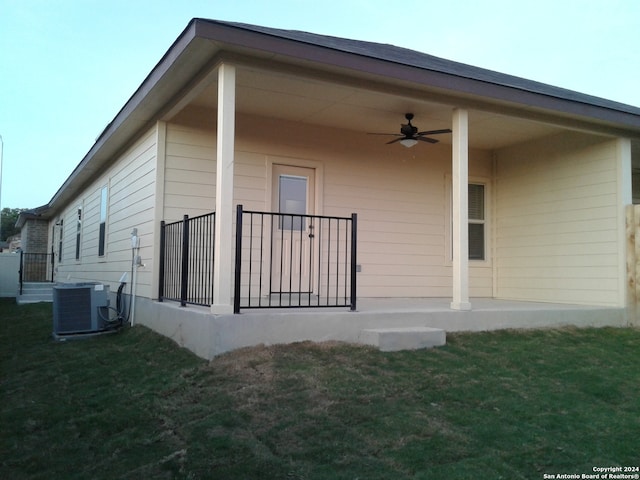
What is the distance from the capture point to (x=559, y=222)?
7.61 m

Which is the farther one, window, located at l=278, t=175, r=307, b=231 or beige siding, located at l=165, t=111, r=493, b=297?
window, located at l=278, t=175, r=307, b=231

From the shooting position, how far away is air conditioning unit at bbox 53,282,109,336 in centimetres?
652

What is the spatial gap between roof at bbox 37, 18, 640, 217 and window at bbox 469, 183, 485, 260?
2025mm

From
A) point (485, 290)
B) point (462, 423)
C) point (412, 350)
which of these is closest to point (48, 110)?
point (485, 290)

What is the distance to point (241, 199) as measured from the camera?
6660mm

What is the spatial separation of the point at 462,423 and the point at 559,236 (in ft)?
17.0

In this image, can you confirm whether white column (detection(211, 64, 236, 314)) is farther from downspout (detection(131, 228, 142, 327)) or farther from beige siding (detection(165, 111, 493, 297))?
downspout (detection(131, 228, 142, 327))

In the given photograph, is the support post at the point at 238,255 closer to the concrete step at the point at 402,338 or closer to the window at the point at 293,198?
the concrete step at the point at 402,338

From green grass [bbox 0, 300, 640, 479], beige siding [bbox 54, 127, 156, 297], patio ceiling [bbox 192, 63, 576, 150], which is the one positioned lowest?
green grass [bbox 0, 300, 640, 479]

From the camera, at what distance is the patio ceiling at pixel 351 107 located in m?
5.58

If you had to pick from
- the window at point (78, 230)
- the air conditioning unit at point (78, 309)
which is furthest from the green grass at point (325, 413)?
the window at point (78, 230)

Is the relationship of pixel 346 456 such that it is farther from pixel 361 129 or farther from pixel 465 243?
pixel 361 129

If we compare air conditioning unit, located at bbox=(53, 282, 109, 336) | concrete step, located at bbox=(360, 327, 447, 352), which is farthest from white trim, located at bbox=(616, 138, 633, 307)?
air conditioning unit, located at bbox=(53, 282, 109, 336)

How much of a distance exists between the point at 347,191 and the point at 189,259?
7.99 feet
